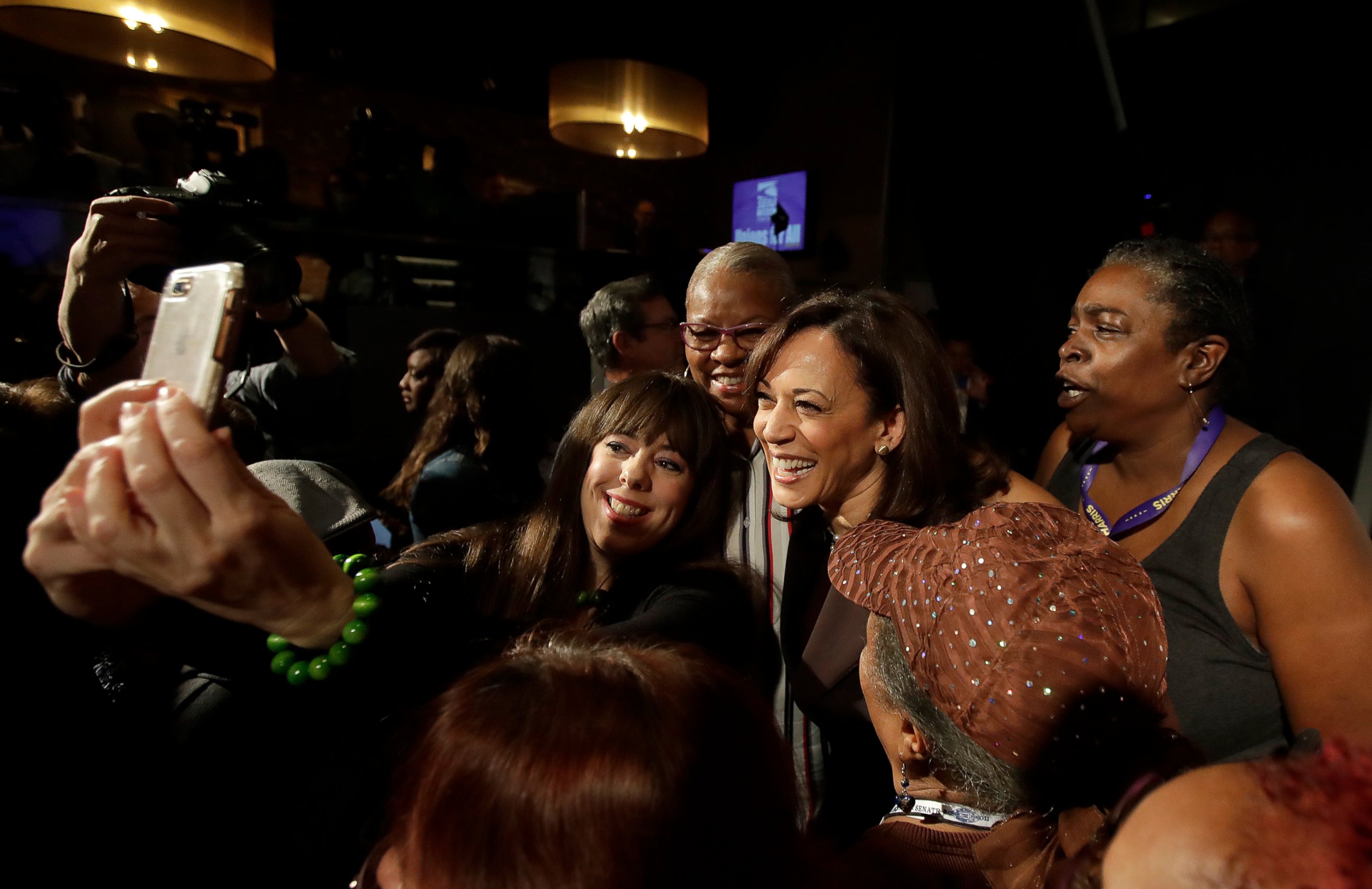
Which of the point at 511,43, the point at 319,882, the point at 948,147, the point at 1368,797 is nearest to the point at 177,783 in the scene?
the point at 319,882

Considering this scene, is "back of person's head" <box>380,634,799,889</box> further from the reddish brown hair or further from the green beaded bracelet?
the reddish brown hair

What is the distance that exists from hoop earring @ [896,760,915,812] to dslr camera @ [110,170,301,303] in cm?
113

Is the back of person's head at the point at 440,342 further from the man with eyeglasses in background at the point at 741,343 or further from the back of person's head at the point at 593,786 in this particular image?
the back of person's head at the point at 593,786

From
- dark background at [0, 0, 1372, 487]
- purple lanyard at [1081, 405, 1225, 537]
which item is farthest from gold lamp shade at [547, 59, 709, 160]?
purple lanyard at [1081, 405, 1225, 537]

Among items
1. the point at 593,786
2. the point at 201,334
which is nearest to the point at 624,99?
the point at 201,334

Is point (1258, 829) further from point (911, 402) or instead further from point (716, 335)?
point (716, 335)

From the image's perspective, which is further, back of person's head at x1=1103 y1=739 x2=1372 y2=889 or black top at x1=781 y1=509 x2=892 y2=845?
black top at x1=781 y1=509 x2=892 y2=845

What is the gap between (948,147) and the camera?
4488 millimetres

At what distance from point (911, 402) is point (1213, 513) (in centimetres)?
67

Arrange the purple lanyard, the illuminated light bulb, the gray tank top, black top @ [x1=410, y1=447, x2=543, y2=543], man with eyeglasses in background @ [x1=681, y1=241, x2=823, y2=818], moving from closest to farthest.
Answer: the gray tank top < the purple lanyard < man with eyeglasses in background @ [x1=681, y1=241, x2=823, y2=818] < the illuminated light bulb < black top @ [x1=410, y1=447, x2=543, y2=543]

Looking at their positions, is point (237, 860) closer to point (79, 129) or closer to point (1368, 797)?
point (1368, 797)

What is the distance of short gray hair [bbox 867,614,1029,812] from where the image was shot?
0.83 m

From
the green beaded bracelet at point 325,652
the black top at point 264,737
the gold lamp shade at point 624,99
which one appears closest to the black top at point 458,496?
the black top at point 264,737

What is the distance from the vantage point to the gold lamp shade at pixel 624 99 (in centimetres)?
321
